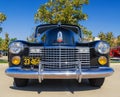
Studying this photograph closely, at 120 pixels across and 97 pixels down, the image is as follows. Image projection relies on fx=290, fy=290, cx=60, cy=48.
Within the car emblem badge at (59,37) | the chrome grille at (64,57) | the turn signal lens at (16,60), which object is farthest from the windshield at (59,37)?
the turn signal lens at (16,60)

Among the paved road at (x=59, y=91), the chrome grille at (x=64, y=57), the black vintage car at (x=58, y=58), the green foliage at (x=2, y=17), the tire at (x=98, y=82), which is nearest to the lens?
the paved road at (x=59, y=91)

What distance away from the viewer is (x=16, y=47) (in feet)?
20.8

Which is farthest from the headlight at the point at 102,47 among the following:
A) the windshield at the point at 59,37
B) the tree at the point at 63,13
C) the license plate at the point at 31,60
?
the tree at the point at 63,13

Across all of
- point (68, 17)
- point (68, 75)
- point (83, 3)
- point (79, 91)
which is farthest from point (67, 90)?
point (83, 3)

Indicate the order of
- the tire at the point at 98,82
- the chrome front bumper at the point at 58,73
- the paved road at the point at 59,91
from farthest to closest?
the tire at the point at 98,82 → the paved road at the point at 59,91 → the chrome front bumper at the point at 58,73

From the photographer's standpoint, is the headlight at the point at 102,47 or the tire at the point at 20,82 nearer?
the headlight at the point at 102,47

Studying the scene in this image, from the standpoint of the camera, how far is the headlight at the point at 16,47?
6324mm

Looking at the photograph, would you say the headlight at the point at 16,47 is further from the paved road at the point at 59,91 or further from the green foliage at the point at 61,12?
the green foliage at the point at 61,12

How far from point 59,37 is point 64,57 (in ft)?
2.14

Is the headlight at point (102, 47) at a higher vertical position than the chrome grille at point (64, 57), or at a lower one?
higher

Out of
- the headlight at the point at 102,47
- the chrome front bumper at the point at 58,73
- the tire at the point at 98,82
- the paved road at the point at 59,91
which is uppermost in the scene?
the headlight at the point at 102,47

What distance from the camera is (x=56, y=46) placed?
6355 millimetres

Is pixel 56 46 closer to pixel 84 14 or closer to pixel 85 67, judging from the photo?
pixel 85 67

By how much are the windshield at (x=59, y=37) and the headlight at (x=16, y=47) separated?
66cm
